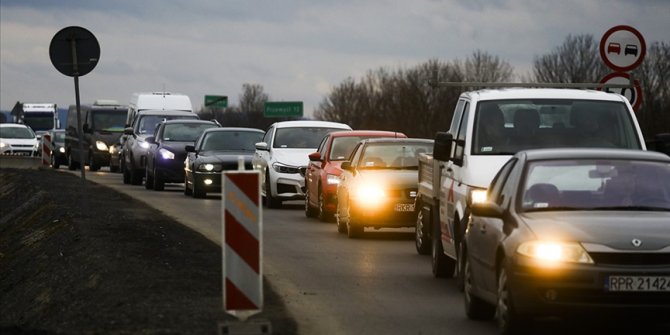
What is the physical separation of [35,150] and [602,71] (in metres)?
44.8

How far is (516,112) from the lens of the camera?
15.6 metres

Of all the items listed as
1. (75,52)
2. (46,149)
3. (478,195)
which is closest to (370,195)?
(75,52)

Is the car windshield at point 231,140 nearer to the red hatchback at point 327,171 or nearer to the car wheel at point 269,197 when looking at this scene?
the car wheel at point 269,197

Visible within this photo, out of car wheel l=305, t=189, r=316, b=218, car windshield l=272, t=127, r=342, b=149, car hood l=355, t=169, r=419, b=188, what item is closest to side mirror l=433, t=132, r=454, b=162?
car hood l=355, t=169, r=419, b=188

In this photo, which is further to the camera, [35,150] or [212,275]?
[35,150]

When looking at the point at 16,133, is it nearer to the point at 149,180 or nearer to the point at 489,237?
the point at 149,180

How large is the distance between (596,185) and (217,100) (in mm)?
76115

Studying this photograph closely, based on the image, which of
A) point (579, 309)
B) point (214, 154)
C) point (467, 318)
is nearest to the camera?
point (579, 309)

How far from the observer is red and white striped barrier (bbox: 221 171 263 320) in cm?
1050

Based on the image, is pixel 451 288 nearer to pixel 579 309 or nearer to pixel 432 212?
pixel 432 212

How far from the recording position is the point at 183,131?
39781 millimetres

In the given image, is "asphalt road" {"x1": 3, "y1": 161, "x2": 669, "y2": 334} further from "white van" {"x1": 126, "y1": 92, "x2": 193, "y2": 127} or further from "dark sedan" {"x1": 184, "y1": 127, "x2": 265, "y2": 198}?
"white van" {"x1": 126, "y1": 92, "x2": 193, "y2": 127}

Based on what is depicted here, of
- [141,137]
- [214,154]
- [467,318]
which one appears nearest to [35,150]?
[141,137]

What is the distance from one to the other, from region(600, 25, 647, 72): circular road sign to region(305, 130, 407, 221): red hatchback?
15.9 feet
